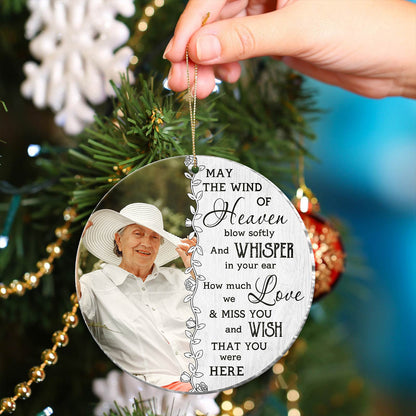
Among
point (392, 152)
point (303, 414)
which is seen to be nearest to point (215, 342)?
point (303, 414)

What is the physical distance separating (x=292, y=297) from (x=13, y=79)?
560 millimetres

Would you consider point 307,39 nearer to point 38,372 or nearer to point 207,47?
point 207,47

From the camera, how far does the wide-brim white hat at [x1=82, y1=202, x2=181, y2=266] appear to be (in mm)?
399

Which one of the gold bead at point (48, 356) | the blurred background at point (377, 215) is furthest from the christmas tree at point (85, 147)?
the blurred background at point (377, 215)

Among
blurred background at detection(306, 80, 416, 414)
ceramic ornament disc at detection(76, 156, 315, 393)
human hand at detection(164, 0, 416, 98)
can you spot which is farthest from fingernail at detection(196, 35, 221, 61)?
blurred background at detection(306, 80, 416, 414)

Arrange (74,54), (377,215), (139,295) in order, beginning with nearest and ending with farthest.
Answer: (139,295), (74,54), (377,215)

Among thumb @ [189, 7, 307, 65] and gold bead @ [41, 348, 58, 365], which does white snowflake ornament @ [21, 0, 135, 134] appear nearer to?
thumb @ [189, 7, 307, 65]

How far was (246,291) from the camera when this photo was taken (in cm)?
40

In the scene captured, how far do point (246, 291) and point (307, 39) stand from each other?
0.90ft

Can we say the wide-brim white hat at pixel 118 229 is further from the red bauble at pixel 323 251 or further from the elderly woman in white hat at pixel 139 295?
the red bauble at pixel 323 251

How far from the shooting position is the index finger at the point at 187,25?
1.40 feet

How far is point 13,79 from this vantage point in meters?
0.69

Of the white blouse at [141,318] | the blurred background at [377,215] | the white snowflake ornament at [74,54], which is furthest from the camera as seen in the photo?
the blurred background at [377,215]

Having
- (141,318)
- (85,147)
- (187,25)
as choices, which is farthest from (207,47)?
(141,318)
